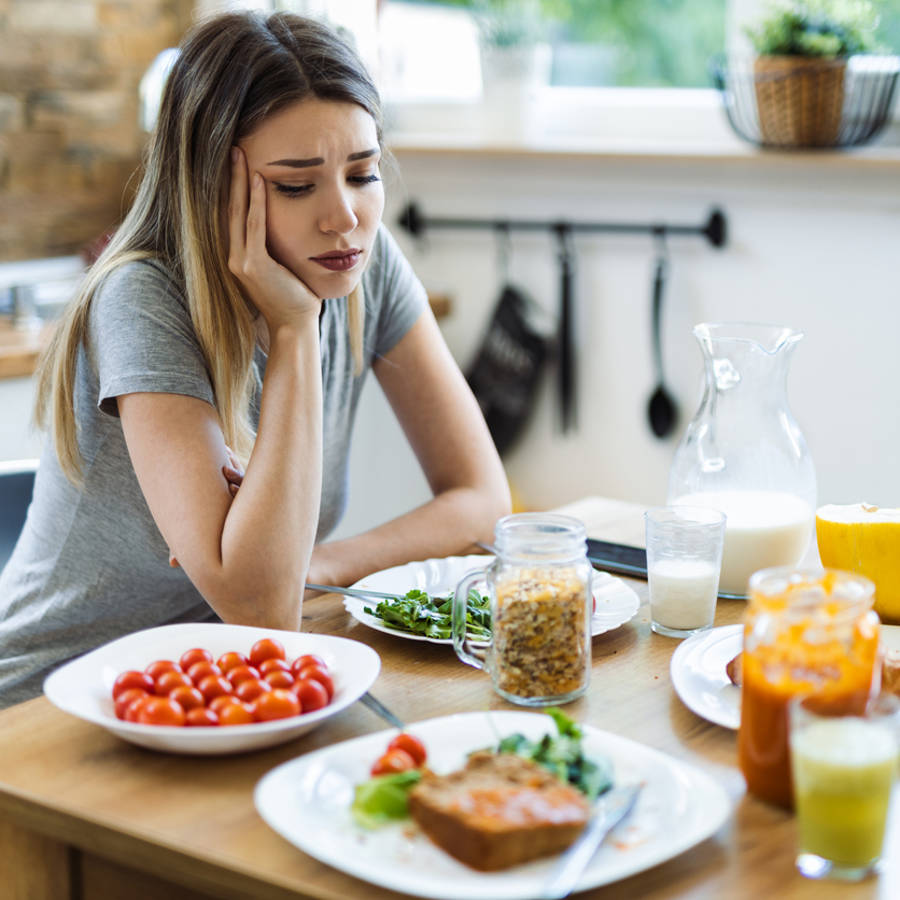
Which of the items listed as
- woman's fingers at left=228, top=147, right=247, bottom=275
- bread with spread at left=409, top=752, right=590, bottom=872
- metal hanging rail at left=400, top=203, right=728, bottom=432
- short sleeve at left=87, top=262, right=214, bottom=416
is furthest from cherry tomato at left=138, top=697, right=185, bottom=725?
metal hanging rail at left=400, top=203, right=728, bottom=432

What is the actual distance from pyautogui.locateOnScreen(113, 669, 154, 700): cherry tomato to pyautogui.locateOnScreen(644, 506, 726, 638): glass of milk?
0.47m

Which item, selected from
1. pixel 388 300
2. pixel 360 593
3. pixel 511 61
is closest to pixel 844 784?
pixel 360 593

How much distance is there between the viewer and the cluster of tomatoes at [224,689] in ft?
3.07

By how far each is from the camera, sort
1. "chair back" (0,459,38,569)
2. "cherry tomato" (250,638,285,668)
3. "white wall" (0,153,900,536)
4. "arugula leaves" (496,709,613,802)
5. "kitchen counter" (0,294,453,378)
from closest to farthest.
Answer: "arugula leaves" (496,709,613,802) → "cherry tomato" (250,638,285,668) → "chair back" (0,459,38,569) → "kitchen counter" (0,294,453,378) → "white wall" (0,153,900,536)

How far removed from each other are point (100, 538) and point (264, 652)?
48 centimetres

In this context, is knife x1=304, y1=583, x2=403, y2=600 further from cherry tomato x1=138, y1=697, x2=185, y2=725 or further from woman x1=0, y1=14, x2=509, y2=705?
cherry tomato x1=138, y1=697, x2=185, y2=725

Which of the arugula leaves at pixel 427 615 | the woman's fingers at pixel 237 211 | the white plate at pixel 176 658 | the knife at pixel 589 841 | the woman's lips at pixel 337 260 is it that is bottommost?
the arugula leaves at pixel 427 615

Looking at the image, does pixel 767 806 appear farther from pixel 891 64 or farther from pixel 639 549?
pixel 891 64

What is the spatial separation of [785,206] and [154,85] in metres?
1.22

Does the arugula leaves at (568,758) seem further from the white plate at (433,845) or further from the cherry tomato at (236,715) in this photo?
the cherry tomato at (236,715)

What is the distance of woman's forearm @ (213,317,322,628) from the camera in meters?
1.21

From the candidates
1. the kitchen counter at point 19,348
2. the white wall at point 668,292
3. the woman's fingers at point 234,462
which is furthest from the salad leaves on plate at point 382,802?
the white wall at point 668,292

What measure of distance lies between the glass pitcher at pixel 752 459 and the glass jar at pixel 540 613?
304 mm

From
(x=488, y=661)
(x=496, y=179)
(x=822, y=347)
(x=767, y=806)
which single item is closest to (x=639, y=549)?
(x=488, y=661)
